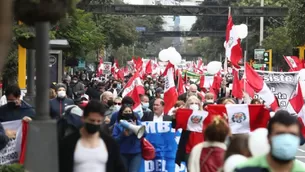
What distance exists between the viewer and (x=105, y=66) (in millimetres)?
66188

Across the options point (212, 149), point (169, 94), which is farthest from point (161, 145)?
point (212, 149)

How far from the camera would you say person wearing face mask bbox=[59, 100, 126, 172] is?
→ 750 cm

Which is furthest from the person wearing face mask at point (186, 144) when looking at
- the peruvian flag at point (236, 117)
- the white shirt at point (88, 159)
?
the white shirt at point (88, 159)

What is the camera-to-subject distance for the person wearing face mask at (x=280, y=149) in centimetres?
489

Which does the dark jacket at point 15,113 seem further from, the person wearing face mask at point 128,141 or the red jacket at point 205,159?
the red jacket at point 205,159

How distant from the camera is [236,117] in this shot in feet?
39.7

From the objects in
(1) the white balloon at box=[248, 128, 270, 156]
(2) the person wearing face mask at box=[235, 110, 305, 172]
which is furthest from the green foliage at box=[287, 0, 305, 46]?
(2) the person wearing face mask at box=[235, 110, 305, 172]

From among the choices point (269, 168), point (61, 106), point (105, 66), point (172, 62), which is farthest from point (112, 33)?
point (269, 168)

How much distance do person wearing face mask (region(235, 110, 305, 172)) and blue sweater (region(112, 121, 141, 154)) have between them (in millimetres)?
6990

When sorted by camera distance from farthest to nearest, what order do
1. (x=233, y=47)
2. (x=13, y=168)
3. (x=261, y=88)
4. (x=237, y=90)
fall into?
(x=233, y=47) → (x=237, y=90) → (x=261, y=88) → (x=13, y=168)

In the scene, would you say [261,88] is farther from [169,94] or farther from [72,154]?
[72,154]

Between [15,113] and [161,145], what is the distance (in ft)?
11.6

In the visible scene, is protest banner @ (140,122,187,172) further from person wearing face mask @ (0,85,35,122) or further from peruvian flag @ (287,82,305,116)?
person wearing face mask @ (0,85,35,122)

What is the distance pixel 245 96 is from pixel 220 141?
11.1 meters
